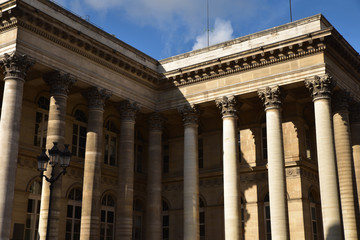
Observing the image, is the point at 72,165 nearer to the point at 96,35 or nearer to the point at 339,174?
the point at 96,35

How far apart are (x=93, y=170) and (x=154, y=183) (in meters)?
4.48

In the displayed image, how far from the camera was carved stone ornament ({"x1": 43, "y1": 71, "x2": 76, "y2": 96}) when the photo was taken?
69.9ft

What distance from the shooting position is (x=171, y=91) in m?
27.0

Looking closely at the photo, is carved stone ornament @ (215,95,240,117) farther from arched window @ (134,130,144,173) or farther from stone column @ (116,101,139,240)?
arched window @ (134,130,144,173)

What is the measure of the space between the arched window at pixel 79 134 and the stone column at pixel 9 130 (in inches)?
312

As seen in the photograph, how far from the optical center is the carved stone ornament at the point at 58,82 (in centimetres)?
2131

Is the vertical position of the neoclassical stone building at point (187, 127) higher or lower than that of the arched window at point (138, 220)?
higher

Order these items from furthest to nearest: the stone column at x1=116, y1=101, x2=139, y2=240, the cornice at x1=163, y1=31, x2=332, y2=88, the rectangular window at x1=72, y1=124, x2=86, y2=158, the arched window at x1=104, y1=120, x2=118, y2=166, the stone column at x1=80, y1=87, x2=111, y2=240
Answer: the arched window at x1=104, y1=120, x2=118, y2=166
the rectangular window at x1=72, y1=124, x2=86, y2=158
the stone column at x1=116, y1=101, x2=139, y2=240
the cornice at x1=163, y1=31, x2=332, y2=88
the stone column at x1=80, y1=87, x2=111, y2=240

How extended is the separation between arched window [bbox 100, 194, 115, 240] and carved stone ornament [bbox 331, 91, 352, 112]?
46.9 feet

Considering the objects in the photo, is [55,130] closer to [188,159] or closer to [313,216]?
[188,159]

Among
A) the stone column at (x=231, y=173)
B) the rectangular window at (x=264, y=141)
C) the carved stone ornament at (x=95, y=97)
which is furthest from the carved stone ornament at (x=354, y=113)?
the carved stone ornament at (x=95, y=97)

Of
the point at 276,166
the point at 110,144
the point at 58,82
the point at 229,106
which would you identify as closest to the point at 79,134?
the point at 110,144

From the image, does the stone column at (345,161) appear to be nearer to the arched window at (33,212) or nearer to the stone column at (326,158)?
the stone column at (326,158)

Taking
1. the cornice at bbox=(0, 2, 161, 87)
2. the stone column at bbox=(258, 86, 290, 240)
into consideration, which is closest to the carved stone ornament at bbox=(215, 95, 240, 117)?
the stone column at bbox=(258, 86, 290, 240)
